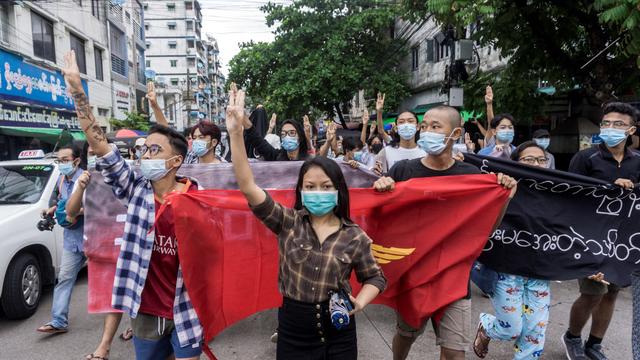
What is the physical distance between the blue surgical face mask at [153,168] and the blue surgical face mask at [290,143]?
84.8 inches

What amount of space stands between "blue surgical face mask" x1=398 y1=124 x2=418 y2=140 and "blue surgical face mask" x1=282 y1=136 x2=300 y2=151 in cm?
109

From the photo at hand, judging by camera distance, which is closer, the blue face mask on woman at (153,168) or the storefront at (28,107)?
the blue face mask on woman at (153,168)

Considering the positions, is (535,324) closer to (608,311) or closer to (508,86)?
(608,311)

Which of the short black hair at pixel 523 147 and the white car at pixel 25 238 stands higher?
the short black hair at pixel 523 147

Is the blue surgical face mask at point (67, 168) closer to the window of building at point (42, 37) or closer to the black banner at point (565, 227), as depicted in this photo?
the black banner at point (565, 227)

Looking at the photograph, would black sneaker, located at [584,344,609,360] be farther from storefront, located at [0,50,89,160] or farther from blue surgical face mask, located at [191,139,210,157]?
storefront, located at [0,50,89,160]

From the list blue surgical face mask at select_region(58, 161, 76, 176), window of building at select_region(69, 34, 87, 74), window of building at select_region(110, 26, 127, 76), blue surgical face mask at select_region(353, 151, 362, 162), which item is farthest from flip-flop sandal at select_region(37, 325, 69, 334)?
window of building at select_region(110, 26, 127, 76)

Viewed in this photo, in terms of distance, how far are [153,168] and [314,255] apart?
1.13m

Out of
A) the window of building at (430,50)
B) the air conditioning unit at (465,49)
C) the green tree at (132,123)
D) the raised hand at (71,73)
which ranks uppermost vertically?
the window of building at (430,50)

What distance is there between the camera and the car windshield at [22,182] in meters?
5.08

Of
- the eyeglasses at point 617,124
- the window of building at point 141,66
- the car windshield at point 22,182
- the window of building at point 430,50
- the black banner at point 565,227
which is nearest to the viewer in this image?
the black banner at point 565,227

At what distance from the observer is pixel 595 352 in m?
3.45

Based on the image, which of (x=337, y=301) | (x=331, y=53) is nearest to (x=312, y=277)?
(x=337, y=301)

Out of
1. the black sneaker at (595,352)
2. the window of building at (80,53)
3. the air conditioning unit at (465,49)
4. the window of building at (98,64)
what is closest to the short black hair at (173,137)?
the black sneaker at (595,352)
